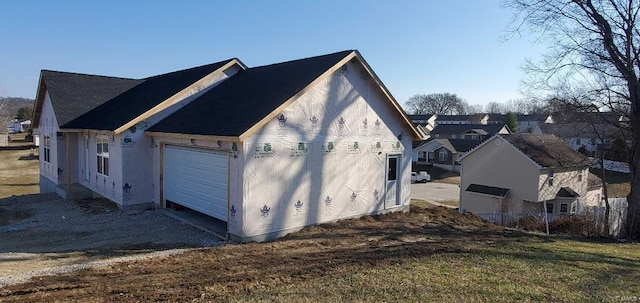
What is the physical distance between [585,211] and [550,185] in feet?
42.8

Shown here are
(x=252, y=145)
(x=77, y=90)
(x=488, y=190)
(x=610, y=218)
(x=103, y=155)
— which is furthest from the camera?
(x=488, y=190)

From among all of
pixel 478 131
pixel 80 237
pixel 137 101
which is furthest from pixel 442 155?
pixel 80 237

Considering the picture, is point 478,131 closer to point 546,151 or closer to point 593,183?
point 593,183

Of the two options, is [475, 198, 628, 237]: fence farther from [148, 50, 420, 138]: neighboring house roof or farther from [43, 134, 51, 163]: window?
[43, 134, 51, 163]: window

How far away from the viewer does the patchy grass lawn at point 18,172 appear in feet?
93.5

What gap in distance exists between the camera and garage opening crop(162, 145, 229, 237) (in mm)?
10758

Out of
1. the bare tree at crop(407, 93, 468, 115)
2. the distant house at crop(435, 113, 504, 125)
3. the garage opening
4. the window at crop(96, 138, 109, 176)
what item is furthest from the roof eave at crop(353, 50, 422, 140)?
the bare tree at crop(407, 93, 468, 115)

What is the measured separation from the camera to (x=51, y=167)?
707 inches

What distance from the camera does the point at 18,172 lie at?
130 feet

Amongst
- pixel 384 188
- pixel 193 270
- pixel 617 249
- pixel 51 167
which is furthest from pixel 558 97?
pixel 51 167

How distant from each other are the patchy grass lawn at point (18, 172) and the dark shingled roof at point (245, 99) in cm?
2052

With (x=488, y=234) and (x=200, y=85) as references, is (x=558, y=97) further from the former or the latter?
(x=200, y=85)

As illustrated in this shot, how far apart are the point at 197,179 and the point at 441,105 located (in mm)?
126529

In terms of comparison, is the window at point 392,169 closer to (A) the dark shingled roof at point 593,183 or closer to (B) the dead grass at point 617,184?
(A) the dark shingled roof at point 593,183
